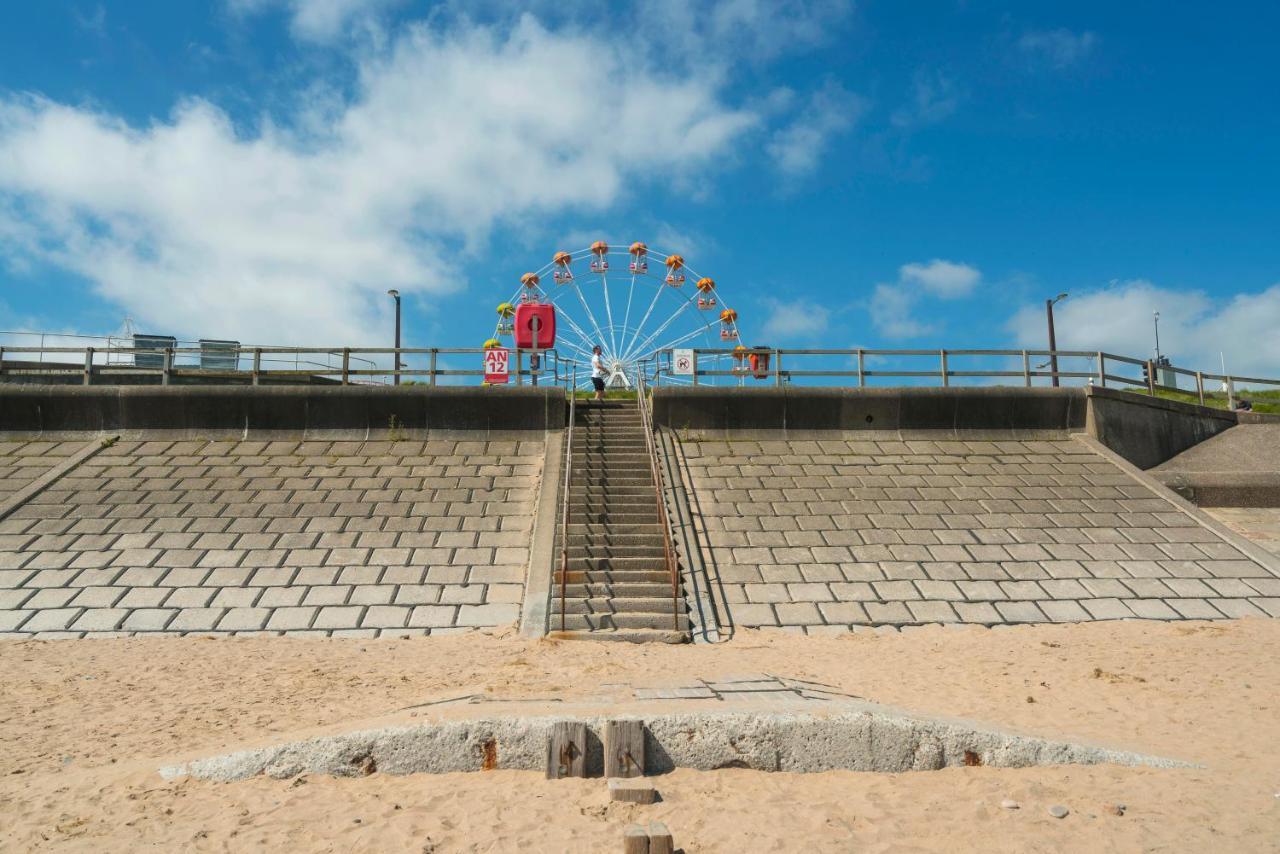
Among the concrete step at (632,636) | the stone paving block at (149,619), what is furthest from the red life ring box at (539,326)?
the concrete step at (632,636)

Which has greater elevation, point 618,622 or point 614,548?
point 614,548

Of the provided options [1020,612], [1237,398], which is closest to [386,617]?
[1020,612]

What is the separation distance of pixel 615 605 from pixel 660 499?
2.43 m

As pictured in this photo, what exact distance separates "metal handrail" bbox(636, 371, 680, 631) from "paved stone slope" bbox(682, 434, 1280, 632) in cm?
71

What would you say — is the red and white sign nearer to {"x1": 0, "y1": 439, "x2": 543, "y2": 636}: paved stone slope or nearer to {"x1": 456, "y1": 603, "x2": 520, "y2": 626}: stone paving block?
{"x1": 0, "y1": 439, "x2": 543, "y2": 636}: paved stone slope

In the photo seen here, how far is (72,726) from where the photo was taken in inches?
258

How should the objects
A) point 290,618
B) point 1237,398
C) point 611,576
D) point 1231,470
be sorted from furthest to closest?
1. point 1237,398
2. point 1231,470
3. point 611,576
4. point 290,618

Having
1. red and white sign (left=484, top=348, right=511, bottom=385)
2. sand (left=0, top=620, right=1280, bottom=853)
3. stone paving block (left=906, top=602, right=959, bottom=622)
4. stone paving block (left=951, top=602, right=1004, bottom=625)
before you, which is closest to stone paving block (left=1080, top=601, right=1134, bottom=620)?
sand (left=0, top=620, right=1280, bottom=853)

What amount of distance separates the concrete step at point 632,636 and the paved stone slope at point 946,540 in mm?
975

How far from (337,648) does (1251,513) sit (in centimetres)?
1590

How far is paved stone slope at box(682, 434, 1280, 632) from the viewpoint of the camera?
11.0 m

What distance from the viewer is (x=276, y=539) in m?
12.4

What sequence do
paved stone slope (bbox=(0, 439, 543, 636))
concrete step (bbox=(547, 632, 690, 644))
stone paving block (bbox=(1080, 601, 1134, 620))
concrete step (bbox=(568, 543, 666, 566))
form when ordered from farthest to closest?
1. concrete step (bbox=(568, 543, 666, 566))
2. stone paving block (bbox=(1080, 601, 1134, 620))
3. paved stone slope (bbox=(0, 439, 543, 636))
4. concrete step (bbox=(547, 632, 690, 644))

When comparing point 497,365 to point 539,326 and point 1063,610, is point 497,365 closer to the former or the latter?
point 539,326
